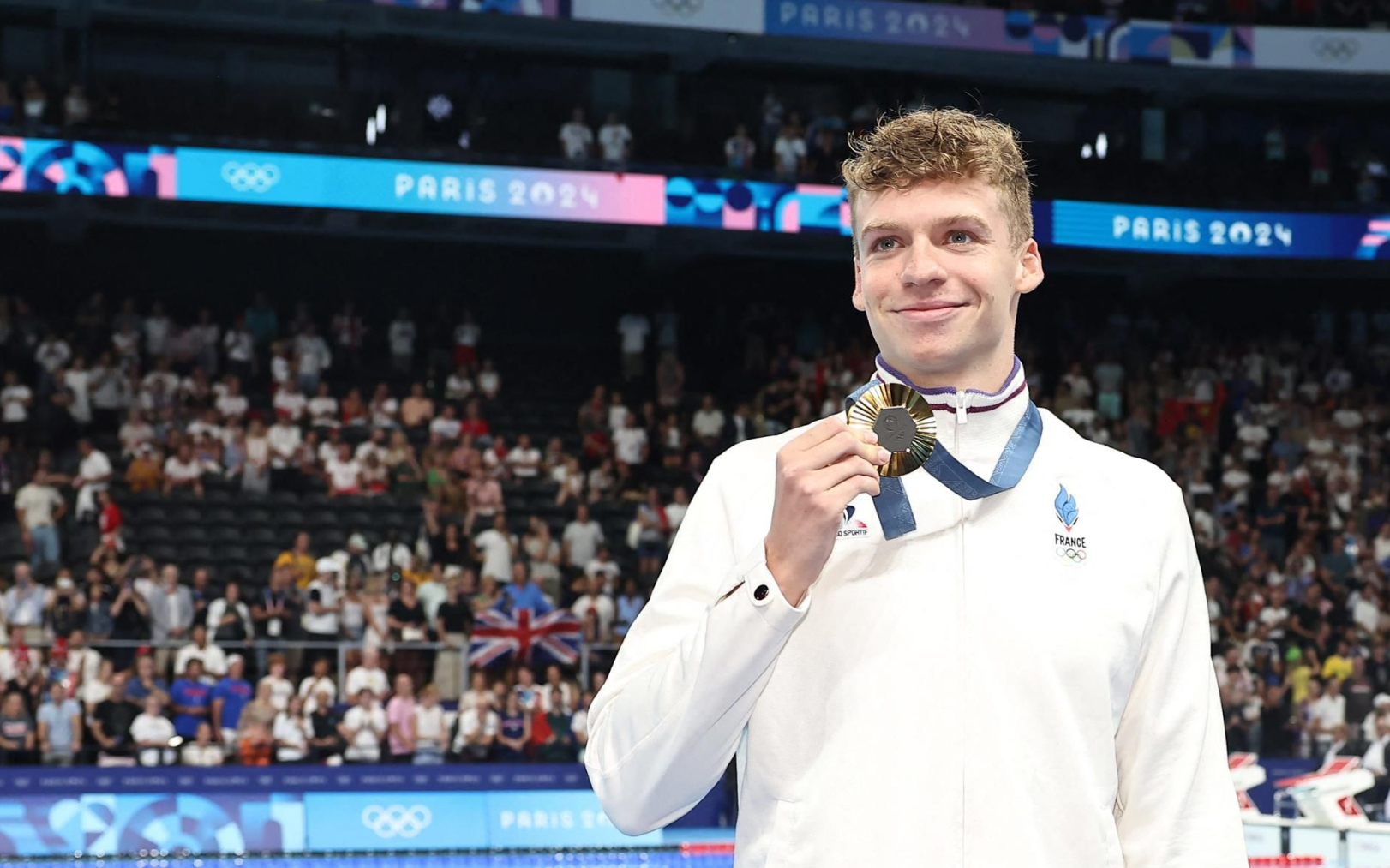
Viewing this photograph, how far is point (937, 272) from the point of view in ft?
7.57

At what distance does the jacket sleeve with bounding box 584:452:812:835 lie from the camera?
6.96ft

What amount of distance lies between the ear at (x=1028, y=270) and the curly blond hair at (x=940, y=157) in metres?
0.06

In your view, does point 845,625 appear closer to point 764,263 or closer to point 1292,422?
point 1292,422

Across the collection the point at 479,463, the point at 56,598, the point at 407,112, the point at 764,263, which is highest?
the point at 407,112

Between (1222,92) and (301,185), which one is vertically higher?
(1222,92)

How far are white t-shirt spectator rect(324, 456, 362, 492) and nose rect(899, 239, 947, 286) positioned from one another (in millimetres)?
15423

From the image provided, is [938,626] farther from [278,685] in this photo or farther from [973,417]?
[278,685]

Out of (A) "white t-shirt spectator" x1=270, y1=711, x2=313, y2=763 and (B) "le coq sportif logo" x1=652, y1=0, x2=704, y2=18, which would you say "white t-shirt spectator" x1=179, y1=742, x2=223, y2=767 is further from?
(B) "le coq sportif logo" x1=652, y1=0, x2=704, y2=18

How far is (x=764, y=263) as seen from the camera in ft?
82.9

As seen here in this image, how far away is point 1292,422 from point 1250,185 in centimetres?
446

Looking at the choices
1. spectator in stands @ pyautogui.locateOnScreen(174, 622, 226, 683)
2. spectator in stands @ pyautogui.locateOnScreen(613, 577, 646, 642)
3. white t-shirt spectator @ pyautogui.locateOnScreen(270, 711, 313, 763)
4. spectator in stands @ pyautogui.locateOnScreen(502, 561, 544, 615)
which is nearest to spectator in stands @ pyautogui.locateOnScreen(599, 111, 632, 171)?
spectator in stands @ pyautogui.locateOnScreen(613, 577, 646, 642)

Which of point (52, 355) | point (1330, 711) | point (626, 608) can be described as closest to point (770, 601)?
point (626, 608)

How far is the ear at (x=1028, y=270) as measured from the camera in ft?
8.05

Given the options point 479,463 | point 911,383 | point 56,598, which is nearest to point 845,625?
point 911,383
